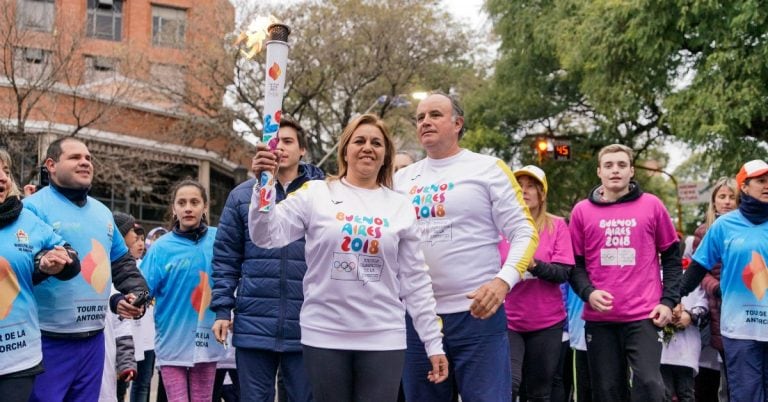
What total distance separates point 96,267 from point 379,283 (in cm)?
208

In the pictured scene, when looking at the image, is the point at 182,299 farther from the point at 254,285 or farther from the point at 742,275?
the point at 742,275

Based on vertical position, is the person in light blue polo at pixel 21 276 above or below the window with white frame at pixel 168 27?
below

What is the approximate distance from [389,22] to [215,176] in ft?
43.2

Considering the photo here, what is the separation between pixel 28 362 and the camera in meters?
4.56

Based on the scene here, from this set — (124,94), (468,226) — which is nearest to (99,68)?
(124,94)

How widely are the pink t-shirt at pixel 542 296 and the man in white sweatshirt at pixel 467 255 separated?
5.19 ft

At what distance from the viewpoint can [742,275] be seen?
21.1 feet

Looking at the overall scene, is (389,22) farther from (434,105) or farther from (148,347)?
(434,105)

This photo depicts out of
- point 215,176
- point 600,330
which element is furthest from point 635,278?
point 215,176

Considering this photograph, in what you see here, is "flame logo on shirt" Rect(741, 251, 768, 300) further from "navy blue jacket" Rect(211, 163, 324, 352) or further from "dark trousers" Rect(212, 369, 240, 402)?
"dark trousers" Rect(212, 369, 240, 402)

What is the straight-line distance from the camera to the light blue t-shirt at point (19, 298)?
4.49 metres

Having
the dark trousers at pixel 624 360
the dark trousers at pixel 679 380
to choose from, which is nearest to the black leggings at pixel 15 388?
the dark trousers at pixel 624 360

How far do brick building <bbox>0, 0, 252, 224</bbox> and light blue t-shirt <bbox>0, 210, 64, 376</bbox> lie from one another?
68.1ft

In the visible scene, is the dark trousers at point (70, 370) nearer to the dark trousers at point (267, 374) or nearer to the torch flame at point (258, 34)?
the dark trousers at point (267, 374)
